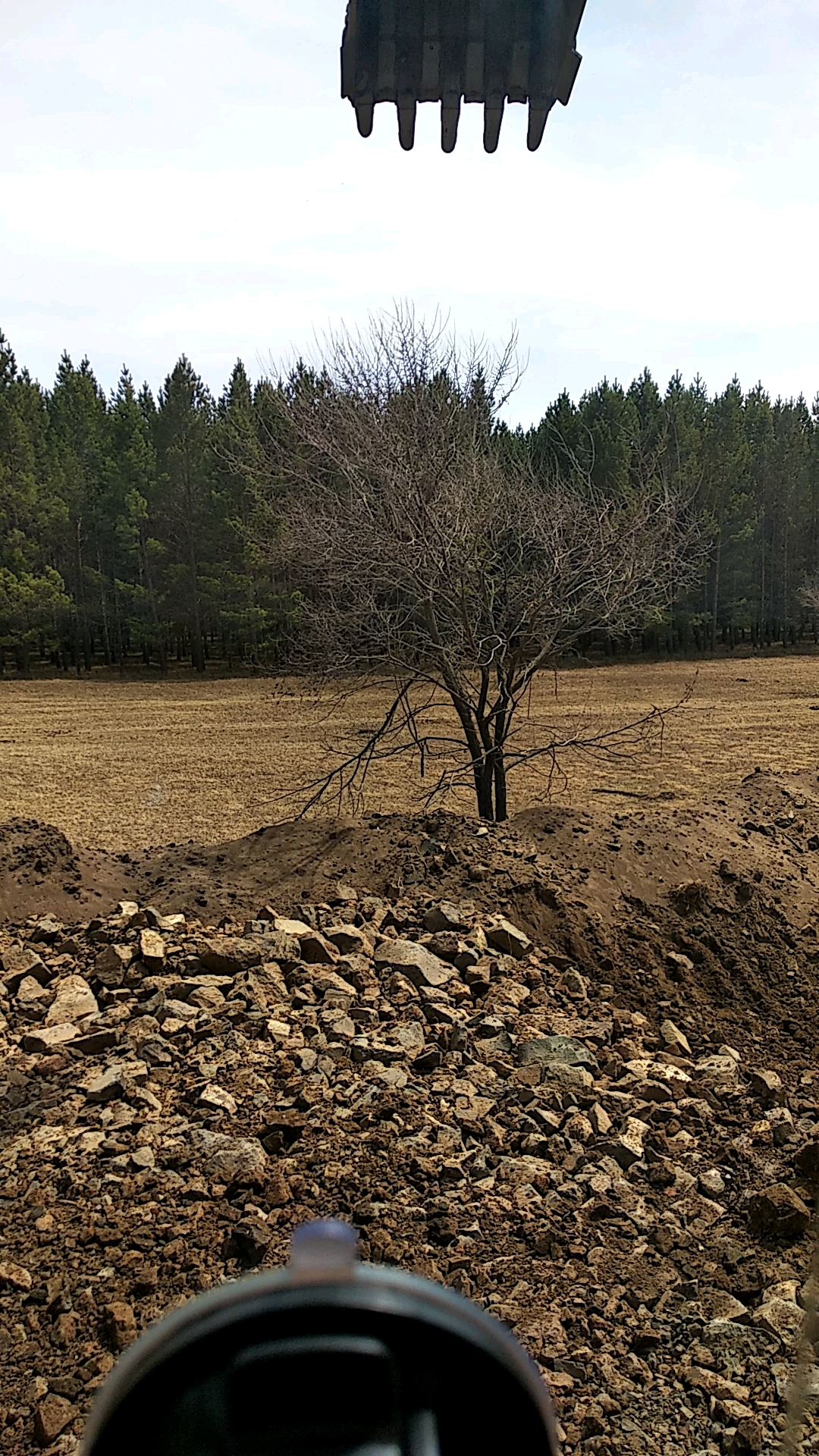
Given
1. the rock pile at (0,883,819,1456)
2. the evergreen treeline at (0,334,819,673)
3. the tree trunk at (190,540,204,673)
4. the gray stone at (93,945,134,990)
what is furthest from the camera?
the tree trunk at (190,540,204,673)

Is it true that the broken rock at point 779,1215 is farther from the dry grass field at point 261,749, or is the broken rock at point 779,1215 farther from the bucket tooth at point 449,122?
the dry grass field at point 261,749

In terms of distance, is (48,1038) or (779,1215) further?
(48,1038)

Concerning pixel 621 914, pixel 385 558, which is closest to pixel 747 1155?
pixel 621 914

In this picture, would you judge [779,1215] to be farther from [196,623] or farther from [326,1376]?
[196,623]

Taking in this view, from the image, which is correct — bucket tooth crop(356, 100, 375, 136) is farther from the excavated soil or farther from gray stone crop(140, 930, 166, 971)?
gray stone crop(140, 930, 166, 971)

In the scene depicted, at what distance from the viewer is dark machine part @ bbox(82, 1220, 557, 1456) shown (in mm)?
348

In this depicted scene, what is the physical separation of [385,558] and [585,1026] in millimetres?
4615

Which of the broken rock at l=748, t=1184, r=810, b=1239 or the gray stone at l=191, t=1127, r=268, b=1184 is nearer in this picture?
the broken rock at l=748, t=1184, r=810, b=1239

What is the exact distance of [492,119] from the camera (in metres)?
2.29

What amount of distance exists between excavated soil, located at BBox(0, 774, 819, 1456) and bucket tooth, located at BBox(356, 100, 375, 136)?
7.72ft

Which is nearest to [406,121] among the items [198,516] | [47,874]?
[47,874]

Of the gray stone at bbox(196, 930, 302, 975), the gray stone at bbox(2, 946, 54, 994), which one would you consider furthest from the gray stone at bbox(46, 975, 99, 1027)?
the gray stone at bbox(196, 930, 302, 975)

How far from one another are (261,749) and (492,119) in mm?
14810

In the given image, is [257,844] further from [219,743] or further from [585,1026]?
[219,743]
